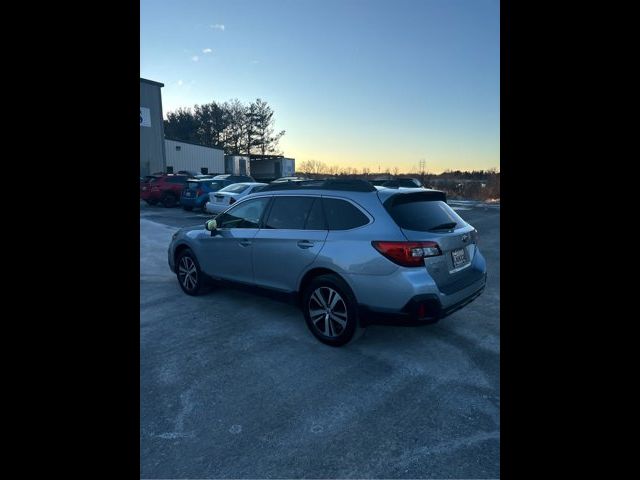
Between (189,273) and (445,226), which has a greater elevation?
(445,226)

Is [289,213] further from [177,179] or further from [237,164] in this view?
[237,164]

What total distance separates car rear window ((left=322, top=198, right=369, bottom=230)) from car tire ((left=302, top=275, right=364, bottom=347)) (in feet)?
1.74

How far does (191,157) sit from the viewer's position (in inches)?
1342

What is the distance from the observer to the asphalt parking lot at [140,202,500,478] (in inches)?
88.0

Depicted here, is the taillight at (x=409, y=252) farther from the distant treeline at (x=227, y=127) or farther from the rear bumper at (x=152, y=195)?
the distant treeline at (x=227, y=127)

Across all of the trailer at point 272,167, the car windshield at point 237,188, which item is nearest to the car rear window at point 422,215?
the car windshield at point 237,188

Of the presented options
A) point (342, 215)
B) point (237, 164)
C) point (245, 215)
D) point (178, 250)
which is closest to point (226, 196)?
point (178, 250)

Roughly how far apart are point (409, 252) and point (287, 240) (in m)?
1.42
